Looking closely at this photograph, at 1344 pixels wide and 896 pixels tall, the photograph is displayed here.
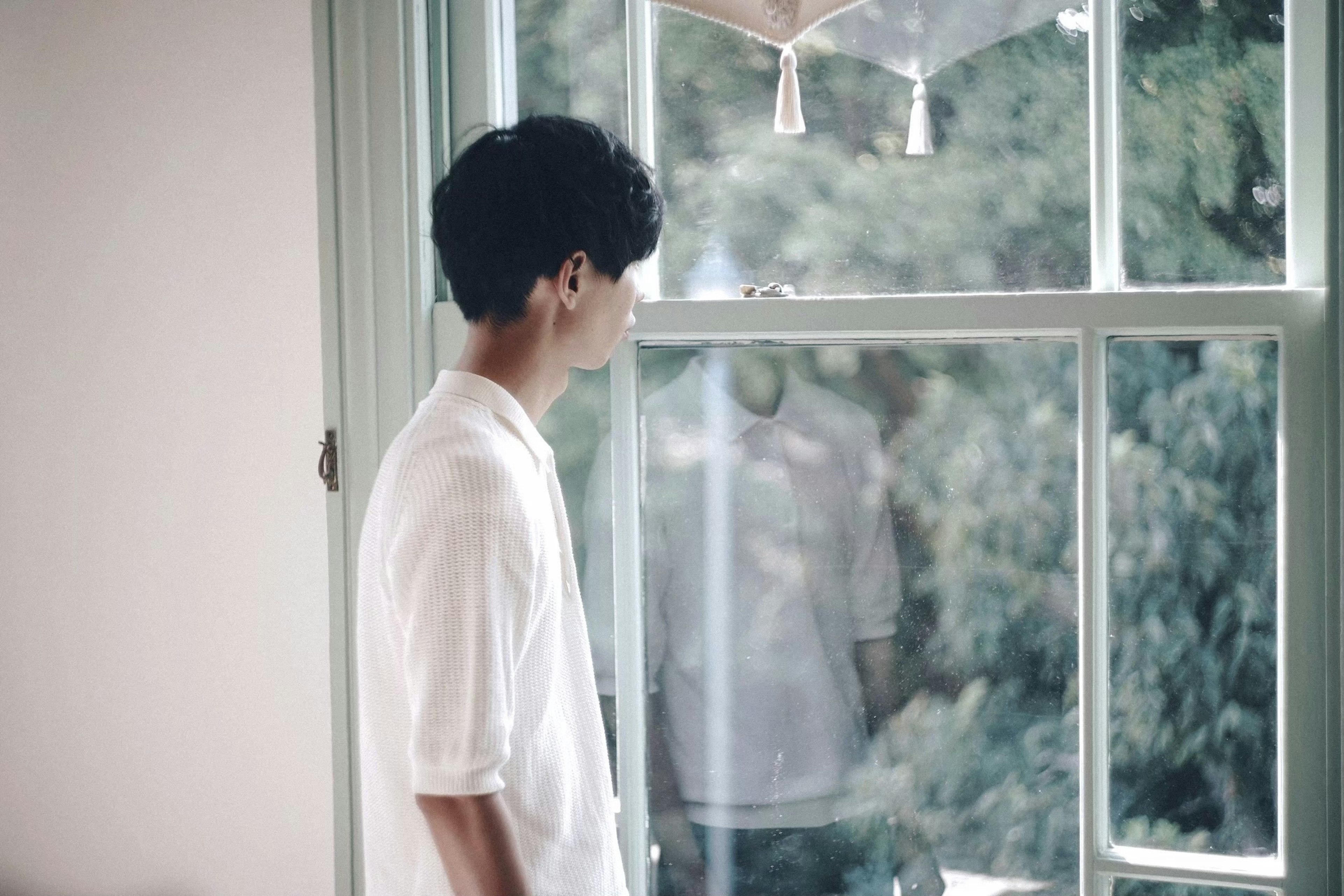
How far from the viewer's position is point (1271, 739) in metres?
1.11

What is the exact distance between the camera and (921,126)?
1168 mm

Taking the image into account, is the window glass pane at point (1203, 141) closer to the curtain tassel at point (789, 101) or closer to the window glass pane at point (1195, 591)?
the window glass pane at point (1195, 591)

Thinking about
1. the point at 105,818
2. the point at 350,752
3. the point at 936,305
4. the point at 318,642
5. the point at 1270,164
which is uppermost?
the point at 1270,164

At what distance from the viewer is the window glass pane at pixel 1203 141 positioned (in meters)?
1.09

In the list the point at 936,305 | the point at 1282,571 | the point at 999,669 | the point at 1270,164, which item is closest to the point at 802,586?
the point at 999,669

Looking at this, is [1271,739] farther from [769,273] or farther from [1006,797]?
[769,273]

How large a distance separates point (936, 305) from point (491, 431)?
550mm

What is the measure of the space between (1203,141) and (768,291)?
471 millimetres

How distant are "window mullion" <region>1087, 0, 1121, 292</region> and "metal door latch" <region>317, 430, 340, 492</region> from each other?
0.86 m

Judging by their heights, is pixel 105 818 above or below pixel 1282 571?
below

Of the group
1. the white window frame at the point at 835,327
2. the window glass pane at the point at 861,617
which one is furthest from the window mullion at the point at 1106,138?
the window glass pane at the point at 861,617

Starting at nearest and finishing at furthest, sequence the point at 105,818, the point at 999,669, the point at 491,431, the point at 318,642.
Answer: the point at 491,431 → the point at 999,669 → the point at 318,642 → the point at 105,818

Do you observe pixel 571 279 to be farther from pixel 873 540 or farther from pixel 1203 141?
pixel 1203 141

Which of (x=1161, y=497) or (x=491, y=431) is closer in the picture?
(x=491, y=431)
